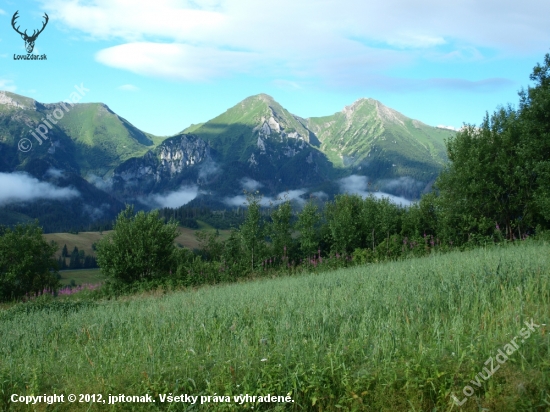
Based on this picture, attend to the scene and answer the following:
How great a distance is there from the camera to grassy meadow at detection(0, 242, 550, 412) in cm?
520

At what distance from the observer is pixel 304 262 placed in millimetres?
28859

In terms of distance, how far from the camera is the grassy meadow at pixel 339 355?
→ 17.1 feet

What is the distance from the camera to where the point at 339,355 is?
590cm

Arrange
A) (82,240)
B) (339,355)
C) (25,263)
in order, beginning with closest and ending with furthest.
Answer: (339,355) → (25,263) → (82,240)

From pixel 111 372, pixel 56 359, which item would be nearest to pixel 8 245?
pixel 56 359

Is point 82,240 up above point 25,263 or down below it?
below

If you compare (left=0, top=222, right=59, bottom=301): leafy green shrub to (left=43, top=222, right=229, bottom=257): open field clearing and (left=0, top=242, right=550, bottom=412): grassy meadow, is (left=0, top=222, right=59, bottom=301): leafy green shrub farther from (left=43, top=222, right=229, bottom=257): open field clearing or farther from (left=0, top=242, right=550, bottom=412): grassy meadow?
(left=43, top=222, right=229, bottom=257): open field clearing

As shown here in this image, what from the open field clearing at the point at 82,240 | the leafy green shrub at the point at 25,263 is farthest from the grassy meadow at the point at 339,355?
the open field clearing at the point at 82,240

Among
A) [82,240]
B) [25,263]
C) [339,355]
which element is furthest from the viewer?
[82,240]

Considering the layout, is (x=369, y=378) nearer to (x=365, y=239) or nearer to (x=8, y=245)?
(x=365, y=239)

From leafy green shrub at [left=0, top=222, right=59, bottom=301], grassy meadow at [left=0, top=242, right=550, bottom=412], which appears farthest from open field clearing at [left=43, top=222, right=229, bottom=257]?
grassy meadow at [left=0, top=242, right=550, bottom=412]

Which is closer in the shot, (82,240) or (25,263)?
(25,263)

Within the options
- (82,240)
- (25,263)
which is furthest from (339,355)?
(82,240)

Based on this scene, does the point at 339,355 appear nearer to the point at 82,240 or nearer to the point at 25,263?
the point at 25,263
